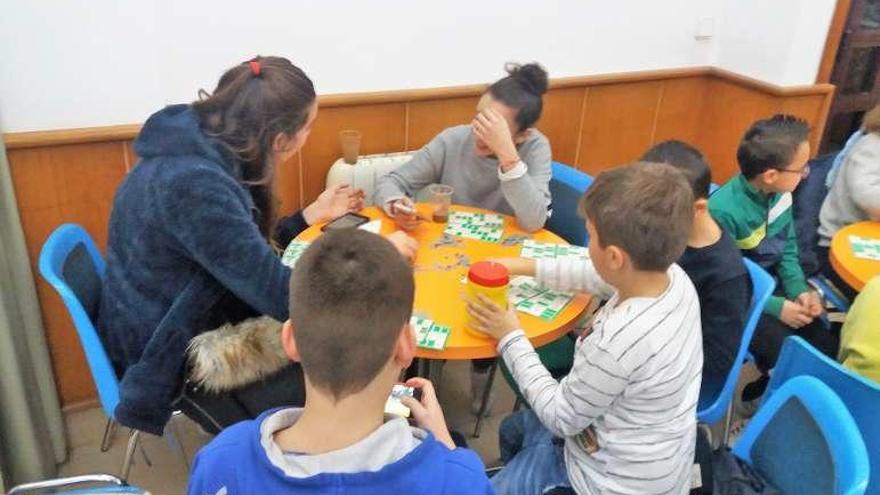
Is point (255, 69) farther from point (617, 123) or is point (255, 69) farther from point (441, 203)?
point (617, 123)

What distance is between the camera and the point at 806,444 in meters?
1.38

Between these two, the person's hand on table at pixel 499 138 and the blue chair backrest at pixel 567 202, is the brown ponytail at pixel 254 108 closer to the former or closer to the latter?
the person's hand on table at pixel 499 138

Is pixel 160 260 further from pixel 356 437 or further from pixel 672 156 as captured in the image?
pixel 672 156

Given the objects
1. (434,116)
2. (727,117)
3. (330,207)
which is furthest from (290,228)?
(727,117)

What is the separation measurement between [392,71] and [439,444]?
2.05 metres

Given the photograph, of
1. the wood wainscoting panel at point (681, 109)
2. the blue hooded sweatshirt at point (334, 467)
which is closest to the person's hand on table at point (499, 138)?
the blue hooded sweatshirt at point (334, 467)

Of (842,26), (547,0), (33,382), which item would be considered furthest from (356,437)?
(842,26)

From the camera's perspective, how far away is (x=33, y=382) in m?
2.21

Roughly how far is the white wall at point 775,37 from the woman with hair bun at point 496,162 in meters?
1.53

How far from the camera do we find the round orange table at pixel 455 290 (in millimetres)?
1644

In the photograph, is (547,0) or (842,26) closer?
(547,0)

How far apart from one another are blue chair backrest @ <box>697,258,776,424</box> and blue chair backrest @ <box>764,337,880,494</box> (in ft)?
0.69

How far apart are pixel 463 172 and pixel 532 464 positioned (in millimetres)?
1257

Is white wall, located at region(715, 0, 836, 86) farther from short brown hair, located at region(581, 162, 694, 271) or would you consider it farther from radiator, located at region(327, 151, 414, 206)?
short brown hair, located at region(581, 162, 694, 271)
